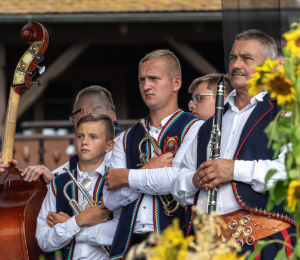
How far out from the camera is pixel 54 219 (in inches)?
122

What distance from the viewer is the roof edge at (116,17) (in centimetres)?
763

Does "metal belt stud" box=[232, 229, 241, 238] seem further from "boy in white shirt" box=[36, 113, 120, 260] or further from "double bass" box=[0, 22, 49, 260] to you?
"double bass" box=[0, 22, 49, 260]

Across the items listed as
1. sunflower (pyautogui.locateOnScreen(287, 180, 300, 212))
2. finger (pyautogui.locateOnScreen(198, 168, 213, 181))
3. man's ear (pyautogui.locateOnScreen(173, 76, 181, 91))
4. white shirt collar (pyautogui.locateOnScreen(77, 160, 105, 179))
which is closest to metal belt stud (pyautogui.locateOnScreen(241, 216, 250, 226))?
finger (pyautogui.locateOnScreen(198, 168, 213, 181))

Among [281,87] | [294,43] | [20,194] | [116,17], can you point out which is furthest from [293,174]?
[116,17]

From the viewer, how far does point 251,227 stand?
7.20 ft

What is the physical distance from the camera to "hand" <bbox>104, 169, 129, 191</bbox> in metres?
2.74

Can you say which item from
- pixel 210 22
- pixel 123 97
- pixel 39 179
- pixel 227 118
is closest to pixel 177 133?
pixel 227 118

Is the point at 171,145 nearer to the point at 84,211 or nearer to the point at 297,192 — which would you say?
the point at 84,211

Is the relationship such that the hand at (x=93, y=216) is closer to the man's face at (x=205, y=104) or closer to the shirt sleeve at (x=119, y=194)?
the shirt sleeve at (x=119, y=194)

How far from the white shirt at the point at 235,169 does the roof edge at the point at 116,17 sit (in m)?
5.22

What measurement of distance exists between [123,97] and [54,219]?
258 inches

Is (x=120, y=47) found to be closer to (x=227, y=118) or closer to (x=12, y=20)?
(x=12, y=20)

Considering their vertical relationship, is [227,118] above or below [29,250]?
above

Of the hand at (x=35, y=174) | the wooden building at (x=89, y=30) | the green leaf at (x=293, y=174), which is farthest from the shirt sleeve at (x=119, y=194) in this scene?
the wooden building at (x=89, y=30)
